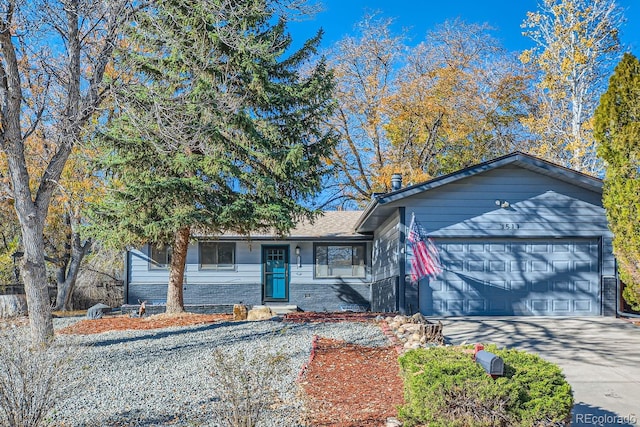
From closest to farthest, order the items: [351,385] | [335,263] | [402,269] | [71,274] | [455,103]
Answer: [351,385] → [402,269] → [335,263] → [71,274] → [455,103]

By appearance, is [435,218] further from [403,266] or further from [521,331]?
[521,331]

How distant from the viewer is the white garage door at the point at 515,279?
12172 millimetres

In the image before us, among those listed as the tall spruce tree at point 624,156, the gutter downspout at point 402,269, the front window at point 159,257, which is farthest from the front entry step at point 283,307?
the tall spruce tree at point 624,156

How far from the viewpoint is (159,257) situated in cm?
1764

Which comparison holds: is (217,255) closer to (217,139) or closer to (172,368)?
(217,139)

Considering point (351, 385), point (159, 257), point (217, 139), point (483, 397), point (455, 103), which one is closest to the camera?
point (483, 397)

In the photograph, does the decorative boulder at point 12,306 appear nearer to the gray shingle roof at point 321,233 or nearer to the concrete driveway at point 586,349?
the gray shingle roof at point 321,233

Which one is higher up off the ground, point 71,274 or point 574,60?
point 574,60

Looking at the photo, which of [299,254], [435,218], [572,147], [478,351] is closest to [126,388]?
[478,351]

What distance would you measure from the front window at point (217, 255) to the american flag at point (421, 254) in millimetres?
7779

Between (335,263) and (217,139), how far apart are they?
316 inches

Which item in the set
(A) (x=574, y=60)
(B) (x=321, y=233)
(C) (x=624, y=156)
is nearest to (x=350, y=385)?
(C) (x=624, y=156)

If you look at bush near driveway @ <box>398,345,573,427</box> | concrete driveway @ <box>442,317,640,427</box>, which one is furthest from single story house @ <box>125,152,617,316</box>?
bush near driveway @ <box>398,345,573,427</box>

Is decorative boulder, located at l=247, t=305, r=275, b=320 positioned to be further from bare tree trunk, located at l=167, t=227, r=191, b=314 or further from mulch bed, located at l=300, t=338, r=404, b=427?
mulch bed, located at l=300, t=338, r=404, b=427
